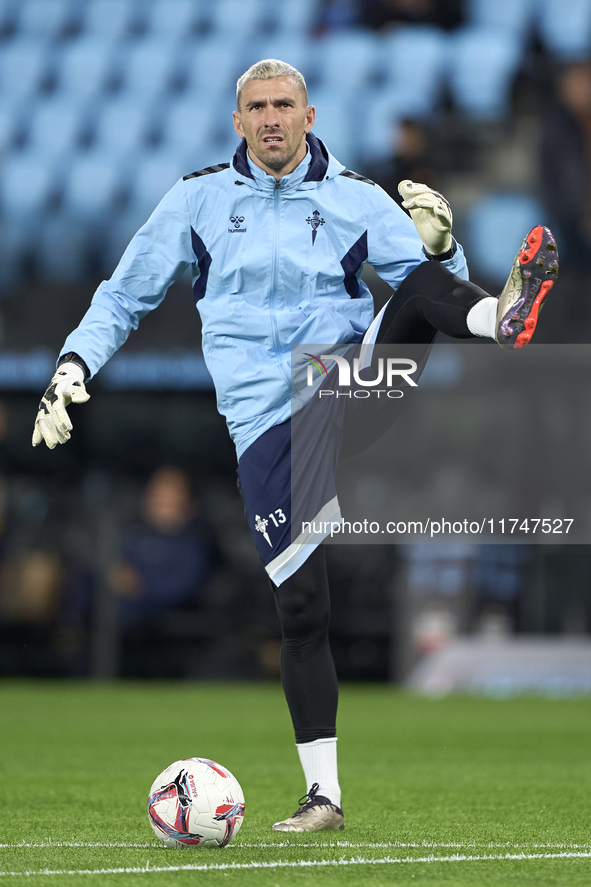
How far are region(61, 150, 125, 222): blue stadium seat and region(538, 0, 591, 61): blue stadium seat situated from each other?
4.24 m

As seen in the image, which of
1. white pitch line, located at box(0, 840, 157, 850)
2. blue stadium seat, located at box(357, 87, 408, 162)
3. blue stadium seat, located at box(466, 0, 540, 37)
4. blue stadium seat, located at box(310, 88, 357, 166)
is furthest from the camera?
blue stadium seat, located at box(466, 0, 540, 37)

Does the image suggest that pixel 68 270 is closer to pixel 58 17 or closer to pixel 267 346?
pixel 58 17

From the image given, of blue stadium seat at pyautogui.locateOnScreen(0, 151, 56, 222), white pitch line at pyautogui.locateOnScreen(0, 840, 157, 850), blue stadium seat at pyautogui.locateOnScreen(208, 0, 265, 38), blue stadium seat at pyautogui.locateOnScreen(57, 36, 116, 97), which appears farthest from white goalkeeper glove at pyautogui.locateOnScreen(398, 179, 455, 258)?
blue stadium seat at pyautogui.locateOnScreen(208, 0, 265, 38)

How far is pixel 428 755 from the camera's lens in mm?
6246

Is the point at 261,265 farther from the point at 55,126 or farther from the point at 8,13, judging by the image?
the point at 8,13

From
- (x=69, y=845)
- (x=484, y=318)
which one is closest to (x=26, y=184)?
(x=484, y=318)

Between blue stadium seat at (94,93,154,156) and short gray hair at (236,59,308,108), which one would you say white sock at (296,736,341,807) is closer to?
short gray hair at (236,59,308,108)

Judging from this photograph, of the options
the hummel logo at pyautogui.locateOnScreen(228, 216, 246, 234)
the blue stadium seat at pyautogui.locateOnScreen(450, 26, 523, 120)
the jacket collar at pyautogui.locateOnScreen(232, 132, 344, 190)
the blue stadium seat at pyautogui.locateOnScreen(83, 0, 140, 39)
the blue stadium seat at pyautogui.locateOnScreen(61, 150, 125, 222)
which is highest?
the blue stadium seat at pyautogui.locateOnScreen(83, 0, 140, 39)

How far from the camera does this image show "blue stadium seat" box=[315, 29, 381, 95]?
12859 millimetres

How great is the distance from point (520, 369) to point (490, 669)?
2.95m

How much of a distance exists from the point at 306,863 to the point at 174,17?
11816mm

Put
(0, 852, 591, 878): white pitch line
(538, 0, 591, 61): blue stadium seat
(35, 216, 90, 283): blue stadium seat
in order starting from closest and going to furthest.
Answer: (0, 852, 591, 878): white pitch line
(35, 216, 90, 283): blue stadium seat
(538, 0, 591, 61): blue stadium seat

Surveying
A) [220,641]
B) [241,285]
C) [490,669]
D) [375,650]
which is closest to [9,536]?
[220,641]

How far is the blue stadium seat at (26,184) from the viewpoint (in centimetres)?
1202
